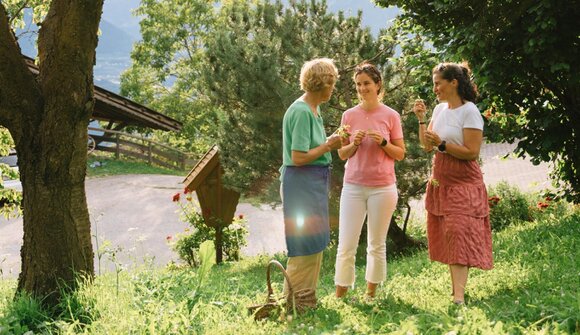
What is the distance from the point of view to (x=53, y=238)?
5.93 m

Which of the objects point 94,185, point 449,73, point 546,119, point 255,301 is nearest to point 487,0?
point 546,119

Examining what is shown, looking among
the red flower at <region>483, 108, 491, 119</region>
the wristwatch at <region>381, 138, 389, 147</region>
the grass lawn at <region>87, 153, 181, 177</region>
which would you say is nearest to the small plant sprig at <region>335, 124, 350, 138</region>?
the wristwatch at <region>381, 138, 389, 147</region>

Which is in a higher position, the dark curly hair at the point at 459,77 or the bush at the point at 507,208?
the dark curly hair at the point at 459,77

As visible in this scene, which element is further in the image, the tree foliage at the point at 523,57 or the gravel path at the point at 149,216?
the gravel path at the point at 149,216

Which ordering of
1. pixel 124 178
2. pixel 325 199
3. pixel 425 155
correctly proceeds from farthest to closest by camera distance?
pixel 124 178, pixel 425 155, pixel 325 199

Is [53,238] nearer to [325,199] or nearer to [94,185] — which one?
[325,199]

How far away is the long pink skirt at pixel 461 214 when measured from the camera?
5020 millimetres

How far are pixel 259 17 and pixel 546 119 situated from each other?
4.61 m

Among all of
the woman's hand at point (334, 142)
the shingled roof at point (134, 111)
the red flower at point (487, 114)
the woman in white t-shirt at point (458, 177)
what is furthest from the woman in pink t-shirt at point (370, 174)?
the shingled roof at point (134, 111)

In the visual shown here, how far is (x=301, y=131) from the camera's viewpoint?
475 centimetres

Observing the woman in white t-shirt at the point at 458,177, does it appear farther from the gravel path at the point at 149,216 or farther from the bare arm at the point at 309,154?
the gravel path at the point at 149,216

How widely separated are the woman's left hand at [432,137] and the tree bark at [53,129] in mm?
2951

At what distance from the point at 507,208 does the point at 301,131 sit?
8171 mm

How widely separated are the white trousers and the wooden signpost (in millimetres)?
7019
